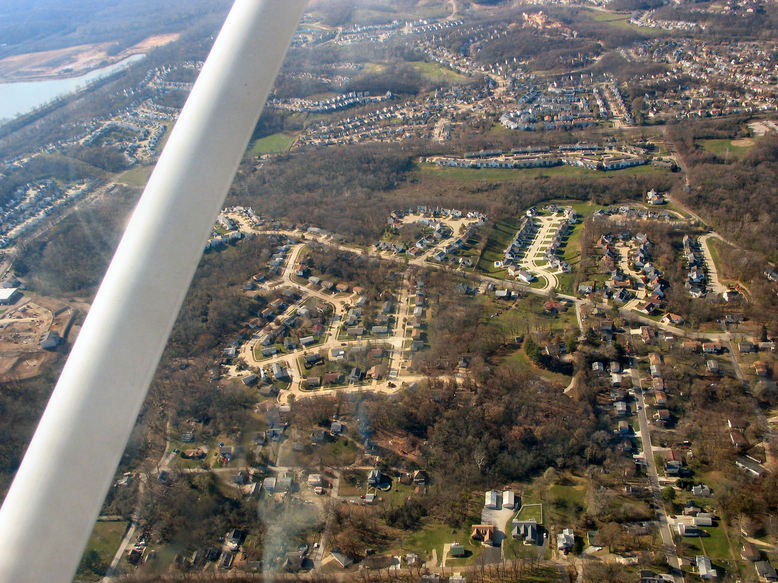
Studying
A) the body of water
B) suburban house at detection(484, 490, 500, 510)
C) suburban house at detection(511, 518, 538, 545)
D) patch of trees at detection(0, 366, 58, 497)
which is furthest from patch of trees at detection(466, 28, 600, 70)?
patch of trees at detection(0, 366, 58, 497)

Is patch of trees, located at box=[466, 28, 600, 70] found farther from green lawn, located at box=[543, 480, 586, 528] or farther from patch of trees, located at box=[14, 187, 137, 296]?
green lawn, located at box=[543, 480, 586, 528]

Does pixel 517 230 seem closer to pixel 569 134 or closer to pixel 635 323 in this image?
pixel 635 323

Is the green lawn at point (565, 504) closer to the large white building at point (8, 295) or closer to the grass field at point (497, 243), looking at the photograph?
the grass field at point (497, 243)

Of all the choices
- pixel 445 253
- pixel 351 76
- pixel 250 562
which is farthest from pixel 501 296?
pixel 351 76

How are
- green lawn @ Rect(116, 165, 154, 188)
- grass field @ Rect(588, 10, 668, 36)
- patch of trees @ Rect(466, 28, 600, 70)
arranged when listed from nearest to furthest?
green lawn @ Rect(116, 165, 154, 188), patch of trees @ Rect(466, 28, 600, 70), grass field @ Rect(588, 10, 668, 36)

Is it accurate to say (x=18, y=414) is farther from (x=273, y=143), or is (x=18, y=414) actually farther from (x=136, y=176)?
(x=273, y=143)

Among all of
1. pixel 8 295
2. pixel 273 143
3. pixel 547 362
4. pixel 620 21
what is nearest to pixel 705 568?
pixel 547 362
